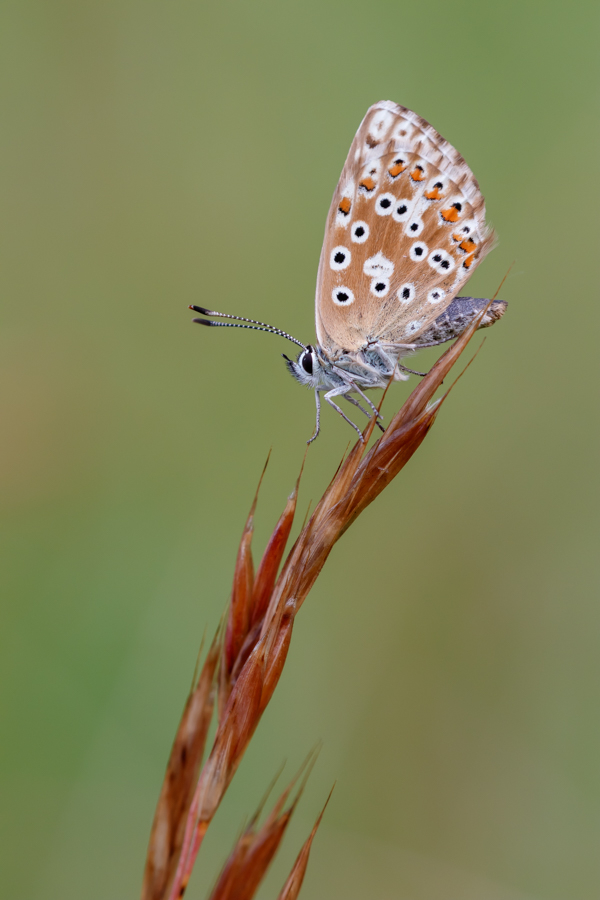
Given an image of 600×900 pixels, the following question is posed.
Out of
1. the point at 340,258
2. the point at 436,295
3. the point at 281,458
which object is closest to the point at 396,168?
the point at 340,258

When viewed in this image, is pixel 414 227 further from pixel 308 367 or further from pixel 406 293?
pixel 308 367

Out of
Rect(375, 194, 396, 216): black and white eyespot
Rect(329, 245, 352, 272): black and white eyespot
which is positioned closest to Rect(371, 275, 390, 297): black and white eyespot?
Rect(329, 245, 352, 272): black and white eyespot

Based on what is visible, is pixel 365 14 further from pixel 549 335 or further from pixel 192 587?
pixel 192 587

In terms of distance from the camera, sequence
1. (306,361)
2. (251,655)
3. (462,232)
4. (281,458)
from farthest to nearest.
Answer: (281,458)
(306,361)
(462,232)
(251,655)

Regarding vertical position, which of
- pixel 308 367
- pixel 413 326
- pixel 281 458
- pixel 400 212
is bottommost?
pixel 281 458

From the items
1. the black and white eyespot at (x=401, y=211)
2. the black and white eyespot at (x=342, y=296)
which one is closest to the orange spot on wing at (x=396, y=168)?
the black and white eyespot at (x=401, y=211)

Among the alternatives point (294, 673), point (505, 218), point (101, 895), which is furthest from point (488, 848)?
point (505, 218)
